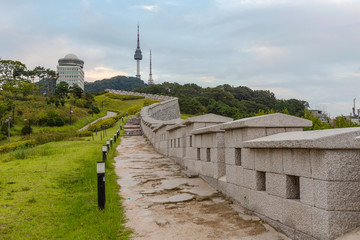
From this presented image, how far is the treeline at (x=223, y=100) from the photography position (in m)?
68.1

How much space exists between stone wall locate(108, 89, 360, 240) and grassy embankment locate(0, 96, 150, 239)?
2.04m

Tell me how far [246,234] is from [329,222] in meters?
1.17

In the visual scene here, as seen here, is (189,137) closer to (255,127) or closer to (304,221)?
(255,127)

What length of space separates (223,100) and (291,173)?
7966 cm

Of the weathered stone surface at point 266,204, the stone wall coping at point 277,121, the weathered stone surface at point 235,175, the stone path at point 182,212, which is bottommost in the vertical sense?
the stone path at point 182,212

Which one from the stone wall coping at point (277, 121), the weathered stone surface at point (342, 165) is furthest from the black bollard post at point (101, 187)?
the weathered stone surface at point (342, 165)

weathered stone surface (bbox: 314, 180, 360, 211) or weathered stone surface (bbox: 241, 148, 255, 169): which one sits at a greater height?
weathered stone surface (bbox: 241, 148, 255, 169)

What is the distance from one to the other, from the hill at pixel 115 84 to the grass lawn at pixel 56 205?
492 feet

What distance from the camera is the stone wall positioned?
3.16 meters

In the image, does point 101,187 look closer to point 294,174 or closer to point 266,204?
point 266,204

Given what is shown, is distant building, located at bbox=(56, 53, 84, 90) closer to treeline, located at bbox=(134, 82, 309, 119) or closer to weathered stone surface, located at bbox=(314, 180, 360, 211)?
treeline, located at bbox=(134, 82, 309, 119)

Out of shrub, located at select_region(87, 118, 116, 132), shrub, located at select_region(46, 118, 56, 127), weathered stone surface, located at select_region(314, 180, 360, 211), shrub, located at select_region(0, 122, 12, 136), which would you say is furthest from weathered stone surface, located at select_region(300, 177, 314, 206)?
shrub, located at select_region(46, 118, 56, 127)

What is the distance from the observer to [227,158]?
5.79 m

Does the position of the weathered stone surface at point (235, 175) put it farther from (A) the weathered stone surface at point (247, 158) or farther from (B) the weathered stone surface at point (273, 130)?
(B) the weathered stone surface at point (273, 130)
